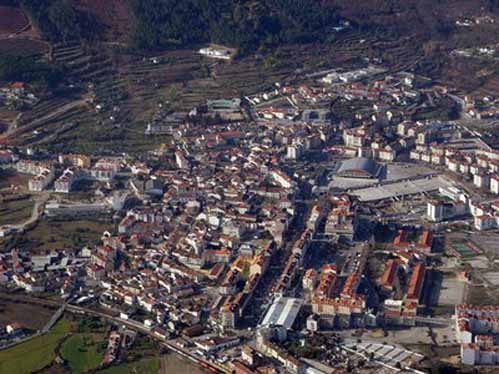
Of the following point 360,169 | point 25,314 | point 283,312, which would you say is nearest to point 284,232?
point 283,312

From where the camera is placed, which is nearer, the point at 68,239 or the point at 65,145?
the point at 68,239

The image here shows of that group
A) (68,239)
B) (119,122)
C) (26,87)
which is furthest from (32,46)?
(68,239)

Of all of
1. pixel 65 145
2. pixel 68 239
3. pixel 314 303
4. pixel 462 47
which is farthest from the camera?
pixel 462 47

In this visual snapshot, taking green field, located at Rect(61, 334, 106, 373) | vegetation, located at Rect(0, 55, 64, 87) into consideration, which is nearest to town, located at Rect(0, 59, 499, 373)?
green field, located at Rect(61, 334, 106, 373)

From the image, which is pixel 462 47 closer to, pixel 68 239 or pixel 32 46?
pixel 32 46

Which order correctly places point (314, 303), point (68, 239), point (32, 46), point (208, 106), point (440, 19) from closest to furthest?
1. point (314, 303)
2. point (68, 239)
3. point (208, 106)
4. point (32, 46)
5. point (440, 19)

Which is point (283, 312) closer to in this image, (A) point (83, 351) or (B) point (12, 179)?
(A) point (83, 351)

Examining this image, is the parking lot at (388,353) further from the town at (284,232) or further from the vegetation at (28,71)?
the vegetation at (28,71)
